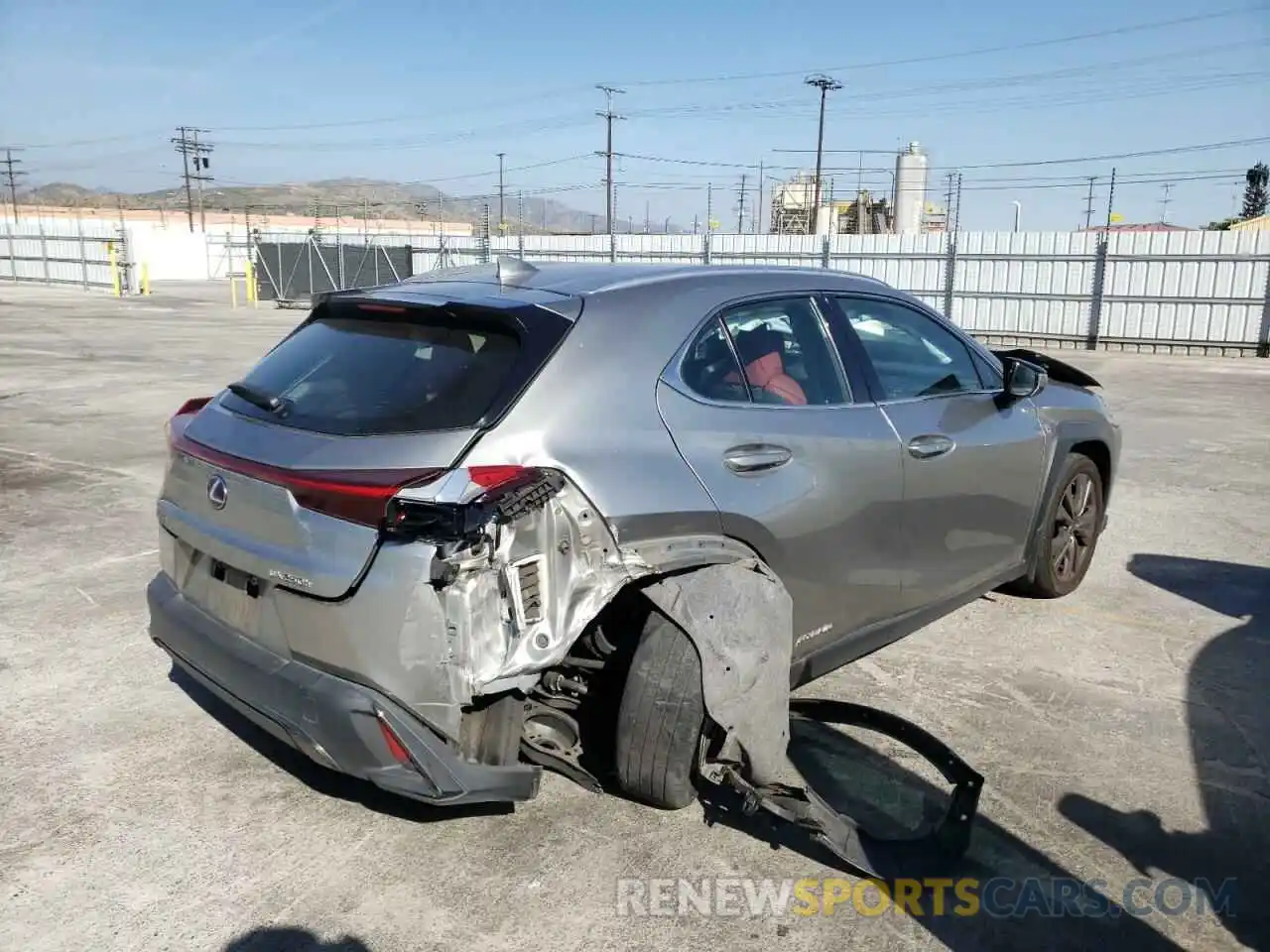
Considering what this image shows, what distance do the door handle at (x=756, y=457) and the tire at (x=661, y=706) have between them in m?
0.53

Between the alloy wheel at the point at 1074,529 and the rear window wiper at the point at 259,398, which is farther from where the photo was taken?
the alloy wheel at the point at 1074,529

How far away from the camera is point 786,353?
11.6 feet

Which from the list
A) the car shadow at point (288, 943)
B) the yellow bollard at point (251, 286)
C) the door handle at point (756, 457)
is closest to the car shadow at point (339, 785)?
the car shadow at point (288, 943)

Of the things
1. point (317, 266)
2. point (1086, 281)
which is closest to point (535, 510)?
point (1086, 281)

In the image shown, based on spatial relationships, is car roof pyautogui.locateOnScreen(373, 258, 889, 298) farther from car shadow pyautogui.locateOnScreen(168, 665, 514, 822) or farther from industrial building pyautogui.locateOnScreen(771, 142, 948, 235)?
industrial building pyautogui.locateOnScreen(771, 142, 948, 235)

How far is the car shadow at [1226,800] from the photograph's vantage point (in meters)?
2.87

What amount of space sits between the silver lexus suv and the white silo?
38269mm

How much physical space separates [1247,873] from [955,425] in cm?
182

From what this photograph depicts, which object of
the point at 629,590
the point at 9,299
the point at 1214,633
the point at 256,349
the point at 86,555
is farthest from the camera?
the point at 9,299

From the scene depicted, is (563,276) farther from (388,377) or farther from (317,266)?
(317,266)

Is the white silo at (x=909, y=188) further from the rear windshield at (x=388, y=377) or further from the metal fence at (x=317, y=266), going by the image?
the rear windshield at (x=388, y=377)

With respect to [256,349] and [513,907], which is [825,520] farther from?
[256,349]

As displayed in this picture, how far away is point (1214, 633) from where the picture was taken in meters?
4.74

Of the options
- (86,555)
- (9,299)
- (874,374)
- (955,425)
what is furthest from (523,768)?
(9,299)
